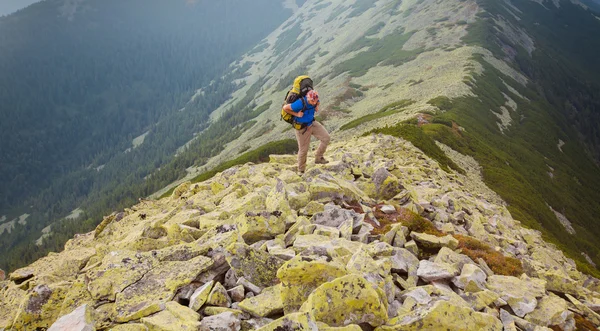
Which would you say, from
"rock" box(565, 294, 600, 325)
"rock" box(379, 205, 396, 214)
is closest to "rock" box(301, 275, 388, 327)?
"rock" box(565, 294, 600, 325)

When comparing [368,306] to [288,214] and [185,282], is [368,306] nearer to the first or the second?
[185,282]

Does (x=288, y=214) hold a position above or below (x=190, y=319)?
below

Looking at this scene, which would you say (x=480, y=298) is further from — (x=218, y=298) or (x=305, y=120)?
(x=305, y=120)

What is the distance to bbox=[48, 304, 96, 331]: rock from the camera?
7.16 metres

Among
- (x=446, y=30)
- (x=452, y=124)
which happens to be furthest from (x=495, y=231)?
(x=446, y=30)

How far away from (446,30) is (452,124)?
10507cm

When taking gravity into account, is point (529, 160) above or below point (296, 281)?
below

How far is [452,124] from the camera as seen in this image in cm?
5812

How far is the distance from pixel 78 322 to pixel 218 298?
2.75m

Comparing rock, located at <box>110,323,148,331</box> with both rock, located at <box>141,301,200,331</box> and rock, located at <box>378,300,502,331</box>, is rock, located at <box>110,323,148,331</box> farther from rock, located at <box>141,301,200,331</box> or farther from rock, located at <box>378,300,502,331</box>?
rock, located at <box>378,300,502,331</box>

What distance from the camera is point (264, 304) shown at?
7.61m

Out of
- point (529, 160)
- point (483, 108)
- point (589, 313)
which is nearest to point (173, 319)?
point (589, 313)

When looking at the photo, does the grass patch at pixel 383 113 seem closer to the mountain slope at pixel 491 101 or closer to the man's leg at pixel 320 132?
the mountain slope at pixel 491 101

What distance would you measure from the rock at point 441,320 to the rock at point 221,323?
276 centimetres
